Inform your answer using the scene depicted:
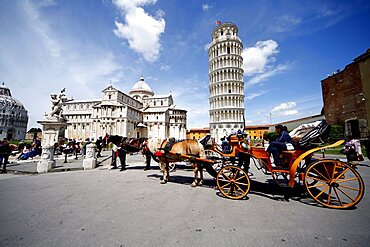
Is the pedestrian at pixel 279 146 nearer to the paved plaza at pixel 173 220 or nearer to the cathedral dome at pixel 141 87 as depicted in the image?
the paved plaza at pixel 173 220

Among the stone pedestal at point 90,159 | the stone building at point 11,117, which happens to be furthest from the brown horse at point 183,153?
the stone building at point 11,117

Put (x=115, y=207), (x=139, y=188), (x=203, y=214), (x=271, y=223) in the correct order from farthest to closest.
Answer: (x=139, y=188), (x=115, y=207), (x=203, y=214), (x=271, y=223)

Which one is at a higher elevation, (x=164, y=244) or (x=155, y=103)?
(x=155, y=103)

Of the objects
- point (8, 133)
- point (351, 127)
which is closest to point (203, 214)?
point (351, 127)

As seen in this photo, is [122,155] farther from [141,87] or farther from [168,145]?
[141,87]

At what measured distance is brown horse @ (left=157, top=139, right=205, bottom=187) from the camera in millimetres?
5910

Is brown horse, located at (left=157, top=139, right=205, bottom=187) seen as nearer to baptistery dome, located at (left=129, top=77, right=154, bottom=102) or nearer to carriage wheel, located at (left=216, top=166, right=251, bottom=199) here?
carriage wheel, located at (left=216, top=166, right=251, bottom=199)

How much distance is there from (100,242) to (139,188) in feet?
10.2

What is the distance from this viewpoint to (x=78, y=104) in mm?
67562

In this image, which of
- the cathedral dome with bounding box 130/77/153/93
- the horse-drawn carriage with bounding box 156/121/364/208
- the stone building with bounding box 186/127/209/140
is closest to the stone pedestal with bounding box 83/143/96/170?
the horse-drawn carriage with bounding box 156/121/364/208

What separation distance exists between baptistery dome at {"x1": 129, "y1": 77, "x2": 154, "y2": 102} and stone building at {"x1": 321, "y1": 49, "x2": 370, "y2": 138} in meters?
63.3

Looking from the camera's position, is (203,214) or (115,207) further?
(115,207)

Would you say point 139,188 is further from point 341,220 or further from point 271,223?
point 341,220

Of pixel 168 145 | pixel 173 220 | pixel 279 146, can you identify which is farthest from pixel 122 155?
pixel 279 146
